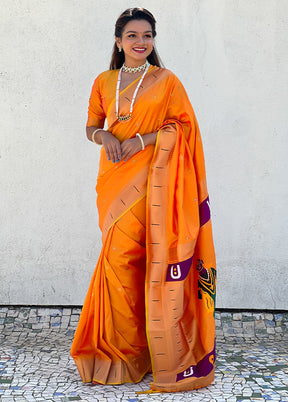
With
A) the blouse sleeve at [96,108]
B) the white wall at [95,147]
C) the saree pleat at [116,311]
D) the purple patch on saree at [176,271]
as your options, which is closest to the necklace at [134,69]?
the blouse sleeve at [96,108]

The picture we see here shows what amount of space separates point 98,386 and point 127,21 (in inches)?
69.8

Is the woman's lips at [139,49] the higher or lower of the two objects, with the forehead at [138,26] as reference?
lower

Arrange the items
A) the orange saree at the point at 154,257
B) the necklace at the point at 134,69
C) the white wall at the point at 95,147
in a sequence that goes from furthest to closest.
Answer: the white wall at the point at 95,147, the necklace at the point at 134,69, the orange saree at the point at 154,257

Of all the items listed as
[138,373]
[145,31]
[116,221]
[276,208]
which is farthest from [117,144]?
[276,208]

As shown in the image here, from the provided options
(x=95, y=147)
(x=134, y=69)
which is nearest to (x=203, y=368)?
(x=134, y=69)

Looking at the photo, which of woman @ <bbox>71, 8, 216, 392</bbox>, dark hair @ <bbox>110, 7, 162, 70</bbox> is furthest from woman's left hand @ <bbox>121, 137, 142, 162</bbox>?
dark hair @ <bbox>110, 7, 162, 70</bbox>

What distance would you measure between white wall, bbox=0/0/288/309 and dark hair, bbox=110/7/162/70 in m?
0.98

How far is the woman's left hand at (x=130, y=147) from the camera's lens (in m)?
2.95

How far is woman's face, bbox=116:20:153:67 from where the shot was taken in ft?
9.76

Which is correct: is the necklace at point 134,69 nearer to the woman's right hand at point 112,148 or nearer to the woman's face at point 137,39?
the woman's face at point 137,39

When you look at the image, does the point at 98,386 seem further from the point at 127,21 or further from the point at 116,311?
the point at 127,21

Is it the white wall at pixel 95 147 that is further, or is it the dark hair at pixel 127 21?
the white wall at pixel 95 147

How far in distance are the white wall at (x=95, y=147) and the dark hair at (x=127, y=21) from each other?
0.98 metres

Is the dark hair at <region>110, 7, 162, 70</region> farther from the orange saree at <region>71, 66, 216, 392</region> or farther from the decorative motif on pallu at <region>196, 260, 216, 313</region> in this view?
the decorative motif on pallu at <region>196, 260, 216, 313</region>
